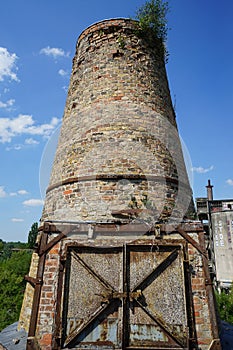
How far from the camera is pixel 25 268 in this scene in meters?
29.6

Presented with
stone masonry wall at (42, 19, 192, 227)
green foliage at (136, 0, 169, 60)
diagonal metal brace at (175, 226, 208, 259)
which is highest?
green foliage at (136, 0, 169, 60)

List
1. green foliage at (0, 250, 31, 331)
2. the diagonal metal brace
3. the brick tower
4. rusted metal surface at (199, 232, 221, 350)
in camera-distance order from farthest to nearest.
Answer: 1. green foliage at (0, 250, 31, 331)
2. the diagonal metal brace
3. the brick tower
4. rusted metal surface at (199, 232, 221, 350)

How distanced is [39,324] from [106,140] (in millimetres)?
3881

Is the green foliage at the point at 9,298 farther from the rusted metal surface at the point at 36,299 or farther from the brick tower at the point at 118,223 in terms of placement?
the rusted metal surface at the point at 36,299

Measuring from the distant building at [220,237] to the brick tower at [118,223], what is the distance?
54.6 feet

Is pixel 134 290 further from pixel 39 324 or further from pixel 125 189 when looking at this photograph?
pixel 125 189

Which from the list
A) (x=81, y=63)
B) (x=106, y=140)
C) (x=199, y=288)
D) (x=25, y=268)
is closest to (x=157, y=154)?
(x=106, y=140)

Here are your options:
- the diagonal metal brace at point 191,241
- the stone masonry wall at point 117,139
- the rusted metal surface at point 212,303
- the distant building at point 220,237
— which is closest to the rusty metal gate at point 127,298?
the diagonal metal brace at point 191,241

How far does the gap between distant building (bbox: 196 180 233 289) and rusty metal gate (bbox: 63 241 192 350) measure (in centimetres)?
1802

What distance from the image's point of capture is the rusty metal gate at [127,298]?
384 cm

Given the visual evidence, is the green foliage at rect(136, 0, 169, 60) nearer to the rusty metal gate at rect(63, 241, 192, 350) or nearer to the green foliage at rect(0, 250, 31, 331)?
the rusty metal gate at rect(63, 241, 192, 350)

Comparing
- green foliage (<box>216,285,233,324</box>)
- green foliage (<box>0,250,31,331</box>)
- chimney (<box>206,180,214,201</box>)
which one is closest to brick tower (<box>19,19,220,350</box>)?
green foliage (<box>216,285,233,324</box>)

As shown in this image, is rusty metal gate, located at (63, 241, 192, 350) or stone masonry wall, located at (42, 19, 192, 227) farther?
stone masonry wall, located at (42, 19, 192, 227)

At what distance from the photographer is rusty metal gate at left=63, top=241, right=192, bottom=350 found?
384cm
